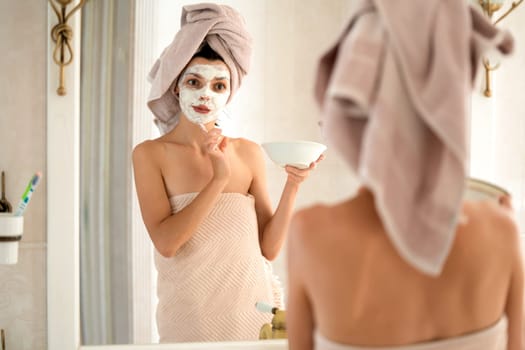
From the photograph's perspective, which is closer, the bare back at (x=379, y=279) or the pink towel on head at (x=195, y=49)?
the bare back at (x=379, y=279)

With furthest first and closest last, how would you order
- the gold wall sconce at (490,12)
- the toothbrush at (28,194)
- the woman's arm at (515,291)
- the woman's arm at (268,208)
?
the gold wall sconce at (490,12) → the woman's arm at (268,208) → the toothbrush at (28,194) → the woman's arm at (515,291)

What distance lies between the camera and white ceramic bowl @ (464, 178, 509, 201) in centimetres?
67

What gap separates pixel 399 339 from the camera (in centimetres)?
54

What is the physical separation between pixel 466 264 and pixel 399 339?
0.10 metres

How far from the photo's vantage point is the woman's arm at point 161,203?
100cm

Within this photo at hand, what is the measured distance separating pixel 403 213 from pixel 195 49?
627 mm

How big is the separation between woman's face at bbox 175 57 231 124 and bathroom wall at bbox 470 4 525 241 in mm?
566

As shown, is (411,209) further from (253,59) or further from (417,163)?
(253,59)

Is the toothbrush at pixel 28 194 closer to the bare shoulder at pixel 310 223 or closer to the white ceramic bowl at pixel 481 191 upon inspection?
the bare shoulder at pixel 310 223

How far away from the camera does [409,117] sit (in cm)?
49

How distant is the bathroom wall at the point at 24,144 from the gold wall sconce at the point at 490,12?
880 millimetres

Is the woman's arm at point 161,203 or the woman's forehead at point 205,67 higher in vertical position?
the woman's forehead at point 205,67

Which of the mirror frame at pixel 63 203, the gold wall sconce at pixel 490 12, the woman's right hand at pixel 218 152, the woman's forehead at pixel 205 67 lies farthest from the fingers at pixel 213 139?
the gold wall sconce at pixel 490 12

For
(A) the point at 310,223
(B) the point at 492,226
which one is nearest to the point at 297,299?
(A) the point at 310,223
